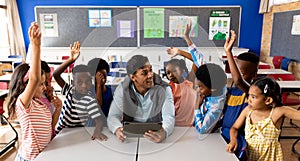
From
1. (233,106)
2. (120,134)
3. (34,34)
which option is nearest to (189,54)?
(233,106)

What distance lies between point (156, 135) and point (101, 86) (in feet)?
2.03

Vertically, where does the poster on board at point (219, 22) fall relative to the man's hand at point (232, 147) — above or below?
above

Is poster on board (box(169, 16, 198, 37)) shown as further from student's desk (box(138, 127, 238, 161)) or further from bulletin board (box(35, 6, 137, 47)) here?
student's desk (box(138, 127, 238, 161))

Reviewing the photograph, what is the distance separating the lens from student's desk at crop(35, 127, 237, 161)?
1.23 m

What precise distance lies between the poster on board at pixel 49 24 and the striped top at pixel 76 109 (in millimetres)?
4837

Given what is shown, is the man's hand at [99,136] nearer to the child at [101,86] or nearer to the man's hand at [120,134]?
the man's hand at [120,134]

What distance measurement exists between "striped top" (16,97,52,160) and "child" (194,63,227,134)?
93 centimetres

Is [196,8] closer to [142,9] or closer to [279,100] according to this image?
[142,9]

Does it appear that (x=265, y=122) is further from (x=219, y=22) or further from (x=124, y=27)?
(x=219, y=22)

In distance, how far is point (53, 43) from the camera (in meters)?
5.95

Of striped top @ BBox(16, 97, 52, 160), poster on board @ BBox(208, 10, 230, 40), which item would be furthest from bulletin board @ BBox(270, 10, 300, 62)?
striped top @ BBox(16, 97, 52, 160)

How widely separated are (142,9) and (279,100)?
15.0 feet

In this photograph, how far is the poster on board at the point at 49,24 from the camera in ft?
19.1

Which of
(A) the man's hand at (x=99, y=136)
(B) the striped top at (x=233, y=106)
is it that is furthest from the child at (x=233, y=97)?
(A) the man's hand at (x=99, y=136)
